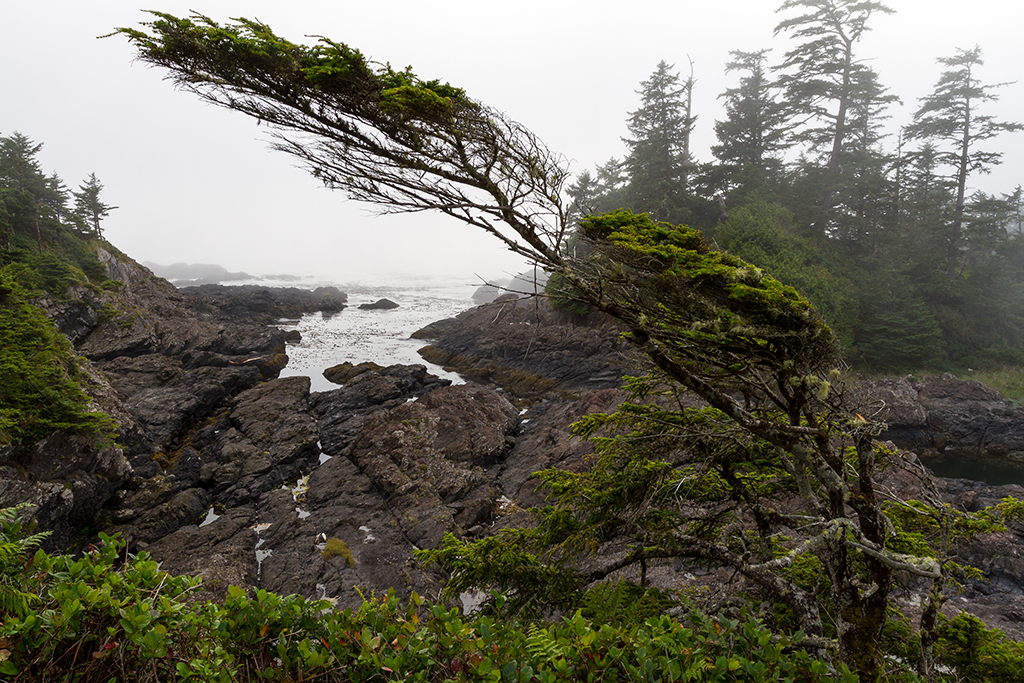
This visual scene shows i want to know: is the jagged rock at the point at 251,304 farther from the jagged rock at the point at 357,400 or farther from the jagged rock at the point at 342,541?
the jagged rock at the point at 342,541

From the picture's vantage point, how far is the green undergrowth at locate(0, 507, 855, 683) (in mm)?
1853

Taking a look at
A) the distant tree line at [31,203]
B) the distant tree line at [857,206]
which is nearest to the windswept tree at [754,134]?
the distant tree line at [857,206]

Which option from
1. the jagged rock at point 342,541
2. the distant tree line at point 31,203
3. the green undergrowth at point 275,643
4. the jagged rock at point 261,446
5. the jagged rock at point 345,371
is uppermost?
the distant tree line at point 31,203

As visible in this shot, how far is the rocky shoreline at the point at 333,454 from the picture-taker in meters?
8.85

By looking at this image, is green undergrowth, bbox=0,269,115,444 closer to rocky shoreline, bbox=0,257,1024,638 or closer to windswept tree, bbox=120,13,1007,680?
rocky shoreline, bbox=0,257,1024,638

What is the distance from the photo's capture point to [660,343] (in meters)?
3.87

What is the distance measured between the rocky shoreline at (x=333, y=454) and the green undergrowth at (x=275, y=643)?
2.04 m

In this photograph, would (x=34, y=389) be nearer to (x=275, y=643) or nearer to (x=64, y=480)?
(x=64, y=480)

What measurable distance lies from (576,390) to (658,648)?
57.2 feet

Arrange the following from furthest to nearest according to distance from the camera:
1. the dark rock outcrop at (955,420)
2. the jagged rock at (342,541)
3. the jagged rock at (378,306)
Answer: the jagged rock at (378,306) < the dark rock outcrop at (955,420) < the jagged rock at (342,541)

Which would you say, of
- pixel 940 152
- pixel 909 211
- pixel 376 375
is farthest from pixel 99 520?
pixel 940 152

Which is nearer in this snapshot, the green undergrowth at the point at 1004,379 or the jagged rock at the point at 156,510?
the jagged rock at the point at 156,510

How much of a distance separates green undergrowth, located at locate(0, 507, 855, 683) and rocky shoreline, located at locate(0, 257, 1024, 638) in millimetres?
2042

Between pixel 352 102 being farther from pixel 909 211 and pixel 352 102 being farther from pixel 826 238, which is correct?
pixel 909 211
